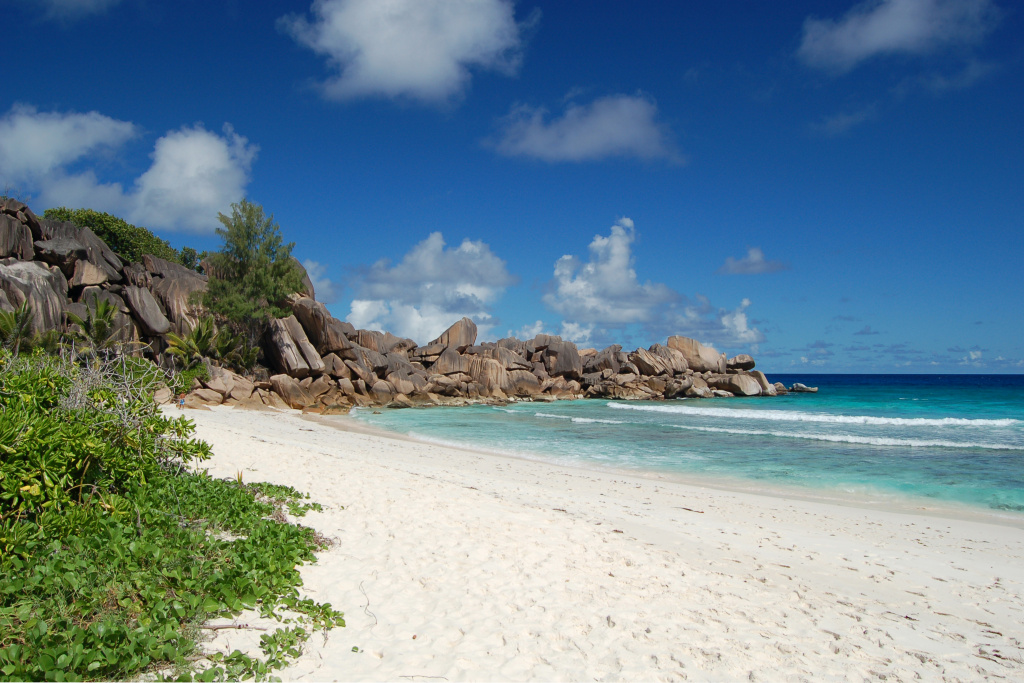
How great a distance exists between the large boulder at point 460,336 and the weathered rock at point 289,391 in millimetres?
17690

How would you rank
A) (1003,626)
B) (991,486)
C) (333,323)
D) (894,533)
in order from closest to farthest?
(1003,626)
(894,533)
(991,486)
(333,323)

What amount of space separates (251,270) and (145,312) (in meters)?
6.82

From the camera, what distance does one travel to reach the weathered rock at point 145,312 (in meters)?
33.8

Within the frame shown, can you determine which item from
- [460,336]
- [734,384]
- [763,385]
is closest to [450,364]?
[460,336]

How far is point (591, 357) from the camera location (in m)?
58.2

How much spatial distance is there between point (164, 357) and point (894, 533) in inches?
1408

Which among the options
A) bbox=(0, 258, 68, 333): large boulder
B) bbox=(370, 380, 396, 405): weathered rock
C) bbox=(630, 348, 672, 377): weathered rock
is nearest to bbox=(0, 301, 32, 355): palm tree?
bbox=(0, 258, 68, 333): large boulder

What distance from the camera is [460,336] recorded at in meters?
49.7

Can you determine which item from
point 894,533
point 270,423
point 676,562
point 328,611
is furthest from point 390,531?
point 270,423

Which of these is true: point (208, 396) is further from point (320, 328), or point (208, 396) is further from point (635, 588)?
point (635, 588)

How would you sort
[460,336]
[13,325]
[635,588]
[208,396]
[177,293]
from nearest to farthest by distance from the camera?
[635,588] → [13,325] → [208,396] → [177,293] → [460,336]

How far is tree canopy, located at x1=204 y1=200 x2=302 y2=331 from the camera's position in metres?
36.2

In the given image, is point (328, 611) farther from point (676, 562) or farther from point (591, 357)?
point (591, 357)

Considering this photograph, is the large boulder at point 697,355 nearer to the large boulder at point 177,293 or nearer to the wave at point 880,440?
the wave at point 880,440
